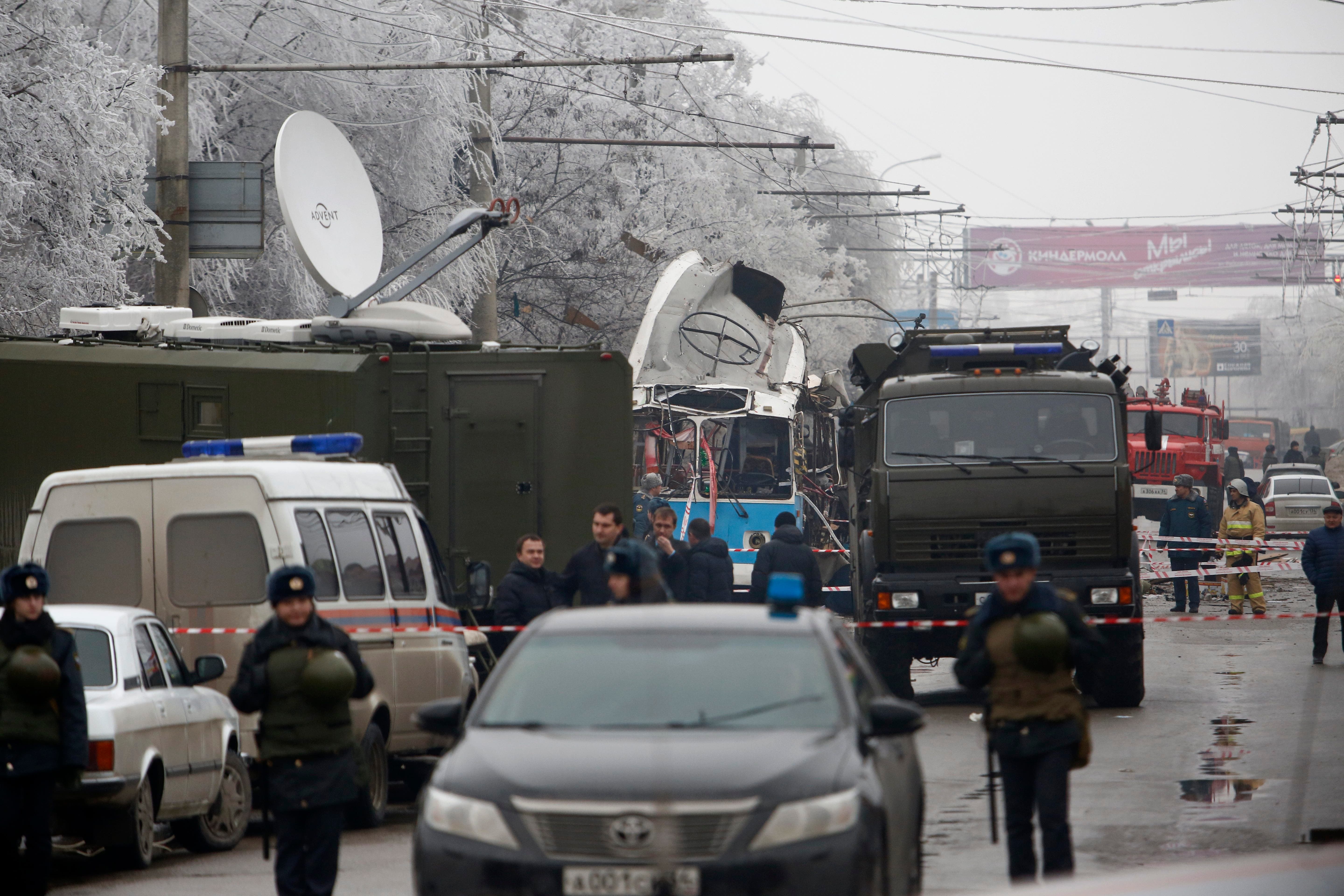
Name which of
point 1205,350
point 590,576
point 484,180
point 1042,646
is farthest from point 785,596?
point 1205,350

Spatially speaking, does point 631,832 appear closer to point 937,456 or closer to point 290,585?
point 290,585

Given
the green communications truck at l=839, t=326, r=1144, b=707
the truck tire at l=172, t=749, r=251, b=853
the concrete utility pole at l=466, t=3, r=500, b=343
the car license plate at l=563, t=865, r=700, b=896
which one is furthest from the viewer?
the concrete utility pole at l=466, t=3, r=500, b=343

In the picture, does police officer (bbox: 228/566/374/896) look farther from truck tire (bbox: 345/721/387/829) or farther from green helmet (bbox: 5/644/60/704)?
truck tire (bbox: 345/721/387/829)

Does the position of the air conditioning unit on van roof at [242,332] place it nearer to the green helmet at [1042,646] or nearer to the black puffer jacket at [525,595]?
the black puffer jacket at [525,595]

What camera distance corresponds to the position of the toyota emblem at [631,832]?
6.05 meters

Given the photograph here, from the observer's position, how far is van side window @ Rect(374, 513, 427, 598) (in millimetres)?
11672

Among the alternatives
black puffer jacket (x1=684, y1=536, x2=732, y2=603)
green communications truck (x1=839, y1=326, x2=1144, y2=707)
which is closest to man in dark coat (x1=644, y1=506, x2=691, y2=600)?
black puffer jacket (x1=684, y1=536, x2=732, y2=603)

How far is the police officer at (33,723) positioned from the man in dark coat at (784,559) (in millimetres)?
9110

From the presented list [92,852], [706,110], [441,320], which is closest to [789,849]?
[92,852]

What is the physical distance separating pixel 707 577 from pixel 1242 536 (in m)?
12.8

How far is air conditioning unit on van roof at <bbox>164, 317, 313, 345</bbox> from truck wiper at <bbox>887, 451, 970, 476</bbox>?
4.91 m

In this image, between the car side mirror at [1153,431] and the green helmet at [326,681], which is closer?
the green helmet at [326,681]

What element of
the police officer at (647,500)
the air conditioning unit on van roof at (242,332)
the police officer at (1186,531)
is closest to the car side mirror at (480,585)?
the air conditioning unit on van roof at (242,332)

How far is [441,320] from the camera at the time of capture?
50.3ft
